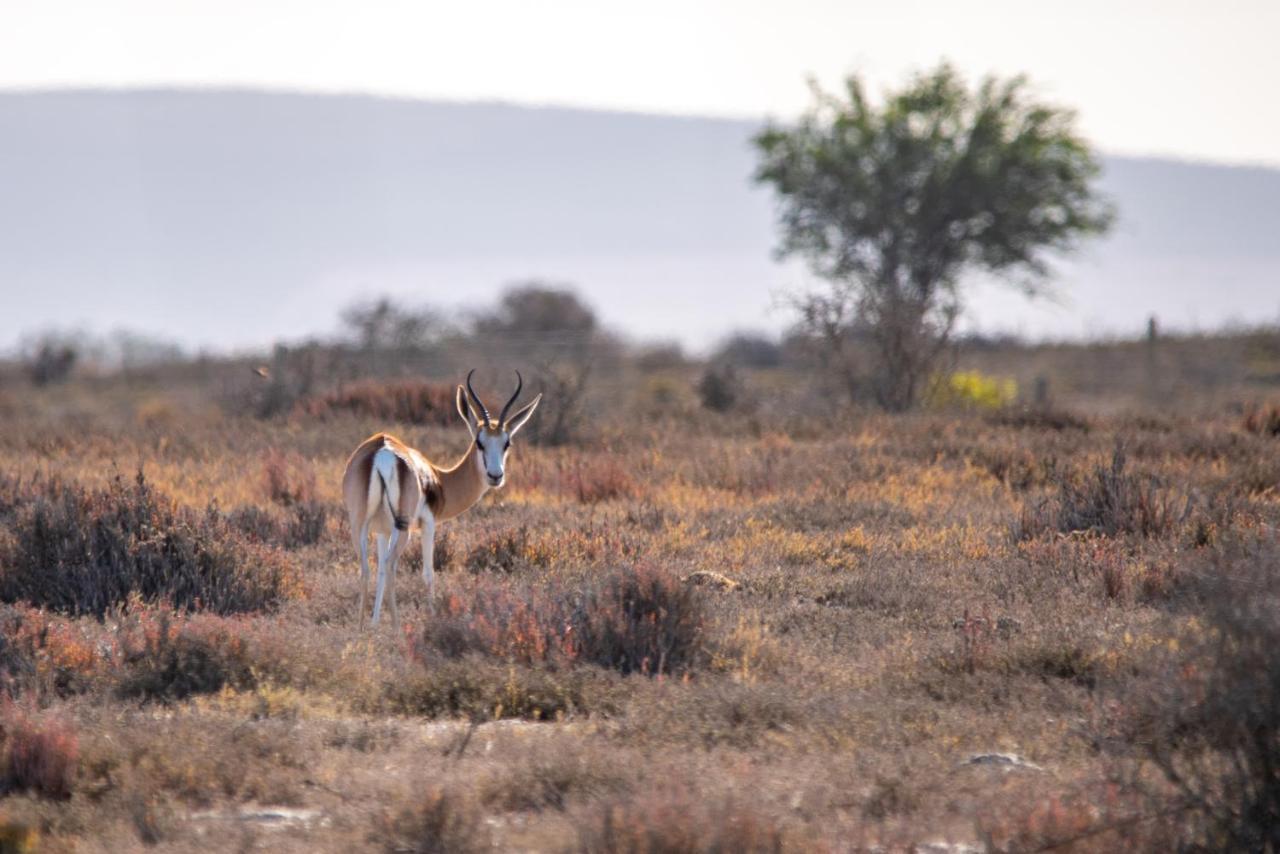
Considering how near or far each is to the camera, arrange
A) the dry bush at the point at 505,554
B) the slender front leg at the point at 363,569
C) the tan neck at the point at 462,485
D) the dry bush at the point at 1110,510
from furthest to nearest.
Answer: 1. the dry bush at the point at 1110,510
2. the dry bush at the point at 505,554
3. the tan neck at the point at 462,485
4. the slender front leg at the point at 363,569

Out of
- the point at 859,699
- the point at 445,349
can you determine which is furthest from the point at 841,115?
the point at 859,699

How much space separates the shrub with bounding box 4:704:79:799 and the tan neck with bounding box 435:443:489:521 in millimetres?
4886

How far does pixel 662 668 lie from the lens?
28.4 ft

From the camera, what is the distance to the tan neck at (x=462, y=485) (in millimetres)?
11617

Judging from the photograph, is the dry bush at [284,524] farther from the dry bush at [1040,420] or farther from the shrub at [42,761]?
the dry bush at [1040,420]

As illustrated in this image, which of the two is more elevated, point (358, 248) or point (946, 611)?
point (358, 248)

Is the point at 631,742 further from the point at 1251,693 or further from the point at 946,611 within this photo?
the point at 946,611

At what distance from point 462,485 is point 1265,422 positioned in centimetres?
1318

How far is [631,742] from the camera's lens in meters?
7.26

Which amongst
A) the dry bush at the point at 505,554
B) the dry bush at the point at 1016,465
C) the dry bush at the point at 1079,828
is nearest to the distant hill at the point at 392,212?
the dry bush at the point at 1016,465

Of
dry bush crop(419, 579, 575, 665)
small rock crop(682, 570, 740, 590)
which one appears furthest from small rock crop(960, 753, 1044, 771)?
small rock crop(682, 570, 740, 590)

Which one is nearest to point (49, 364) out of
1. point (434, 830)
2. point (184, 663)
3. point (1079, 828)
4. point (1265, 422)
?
point (1265, 422)

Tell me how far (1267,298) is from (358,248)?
101 m

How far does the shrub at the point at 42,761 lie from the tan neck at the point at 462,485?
4.89m
